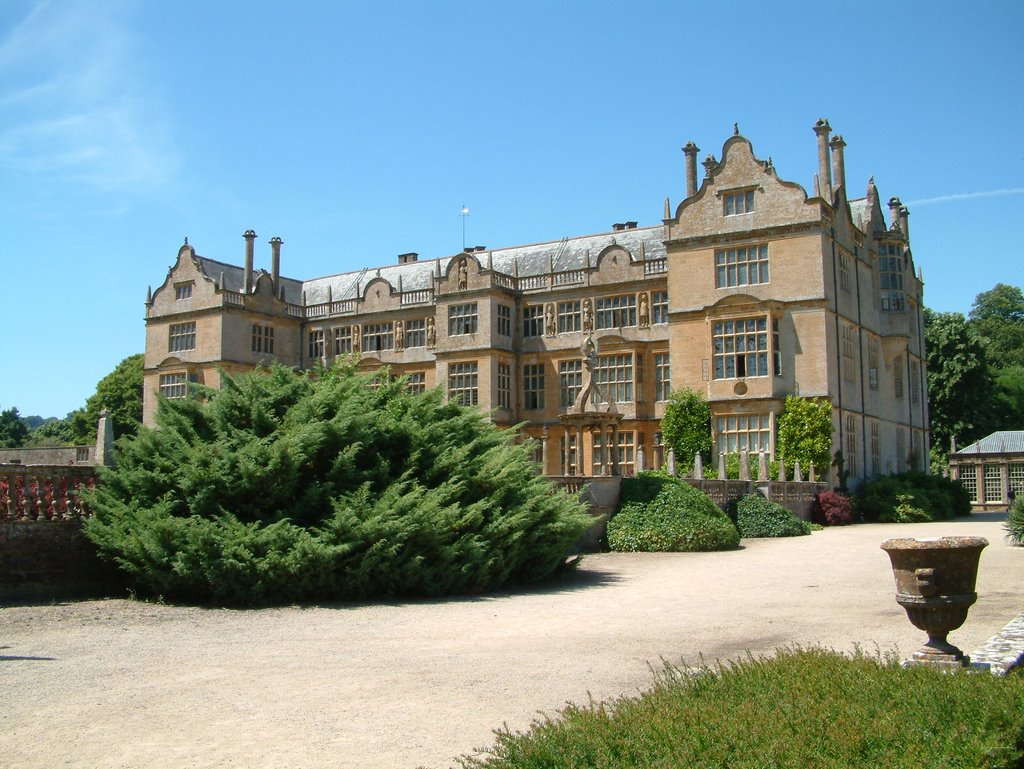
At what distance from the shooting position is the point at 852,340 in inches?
1410

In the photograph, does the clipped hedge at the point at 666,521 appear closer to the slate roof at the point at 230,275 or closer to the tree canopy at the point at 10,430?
the slate roof at the point at 230,275

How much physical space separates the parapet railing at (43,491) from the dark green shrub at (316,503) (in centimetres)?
43

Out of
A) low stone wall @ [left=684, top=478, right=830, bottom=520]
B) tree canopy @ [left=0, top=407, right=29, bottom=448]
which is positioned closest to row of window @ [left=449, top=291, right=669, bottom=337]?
low stone wall @ [left=684, top=478, right=830, bottom=520]

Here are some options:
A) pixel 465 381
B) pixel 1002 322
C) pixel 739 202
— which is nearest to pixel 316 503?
pixel 739 202

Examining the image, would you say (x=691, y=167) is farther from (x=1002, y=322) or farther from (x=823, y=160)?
(x=1002, y=322)

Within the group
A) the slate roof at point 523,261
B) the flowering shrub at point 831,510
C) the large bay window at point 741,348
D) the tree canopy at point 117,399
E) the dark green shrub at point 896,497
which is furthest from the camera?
the tree canopy at point 117,399

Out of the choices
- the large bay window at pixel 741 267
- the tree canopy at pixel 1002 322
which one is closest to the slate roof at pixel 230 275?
the large bay window at pixel 741 267

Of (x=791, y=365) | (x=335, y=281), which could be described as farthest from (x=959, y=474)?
(x=335, y=281)

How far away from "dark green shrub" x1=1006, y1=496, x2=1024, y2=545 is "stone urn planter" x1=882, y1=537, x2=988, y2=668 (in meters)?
16.2

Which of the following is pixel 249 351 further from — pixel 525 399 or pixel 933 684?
pixel 933 684

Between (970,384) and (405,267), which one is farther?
(970,384)

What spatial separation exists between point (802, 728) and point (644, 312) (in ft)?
109

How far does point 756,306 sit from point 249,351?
74.5 feet

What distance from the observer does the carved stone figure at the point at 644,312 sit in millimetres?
Answer: 38062
